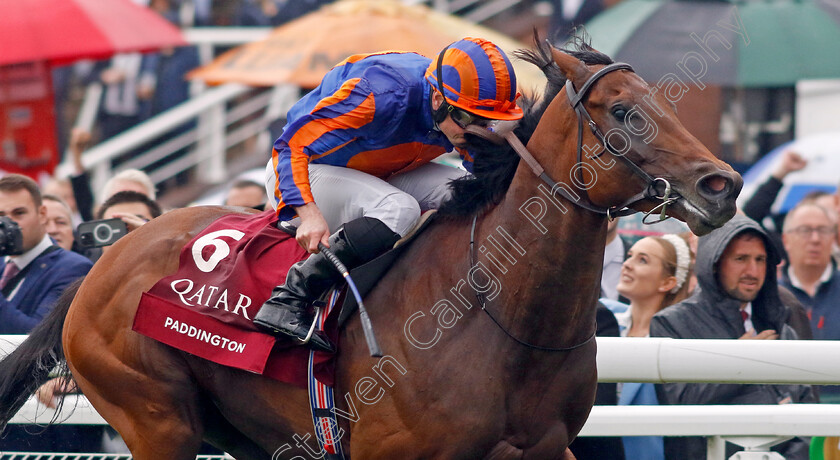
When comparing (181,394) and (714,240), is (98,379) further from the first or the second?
(714,240)

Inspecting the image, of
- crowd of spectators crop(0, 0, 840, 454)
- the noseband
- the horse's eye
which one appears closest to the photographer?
crowd of spectators crop(0, 0, 840, 454)

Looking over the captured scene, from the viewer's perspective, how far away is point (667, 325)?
4.09 metres

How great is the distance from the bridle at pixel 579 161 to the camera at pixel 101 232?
78.6 inches

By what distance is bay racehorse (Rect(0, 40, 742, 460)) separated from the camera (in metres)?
2.71

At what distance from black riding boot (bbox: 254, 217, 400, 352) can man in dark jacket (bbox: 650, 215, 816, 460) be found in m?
1.56

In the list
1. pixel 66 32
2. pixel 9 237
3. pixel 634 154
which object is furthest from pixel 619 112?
pixel 66 32

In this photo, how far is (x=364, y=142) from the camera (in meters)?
3.13

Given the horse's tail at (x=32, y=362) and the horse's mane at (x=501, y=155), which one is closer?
the horse's mane at (x=501, y=155)

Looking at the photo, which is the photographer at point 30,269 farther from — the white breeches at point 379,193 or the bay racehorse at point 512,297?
the white breeches at point 379,193

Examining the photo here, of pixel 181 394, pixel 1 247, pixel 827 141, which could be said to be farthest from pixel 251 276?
pixel 827 141

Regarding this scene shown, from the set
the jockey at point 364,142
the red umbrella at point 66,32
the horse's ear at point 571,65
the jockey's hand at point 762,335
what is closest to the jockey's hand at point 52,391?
the jockey at point 364,142

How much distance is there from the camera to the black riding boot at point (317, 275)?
3.05m

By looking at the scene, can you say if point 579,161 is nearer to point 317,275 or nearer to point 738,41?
point 317,275

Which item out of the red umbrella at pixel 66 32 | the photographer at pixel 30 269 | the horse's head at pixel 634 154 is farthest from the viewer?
the red umbrella at pixel 66 32
